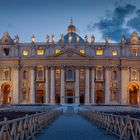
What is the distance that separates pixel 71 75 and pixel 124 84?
52.1 feet

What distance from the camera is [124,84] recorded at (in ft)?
317

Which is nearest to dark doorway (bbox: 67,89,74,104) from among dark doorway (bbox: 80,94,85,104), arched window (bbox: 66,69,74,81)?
dark doorway (bbox: 80,94,85,104)

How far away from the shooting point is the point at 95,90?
97625 mm

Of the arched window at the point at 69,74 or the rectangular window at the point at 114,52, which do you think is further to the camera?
the rectangular window at the point at 114,52

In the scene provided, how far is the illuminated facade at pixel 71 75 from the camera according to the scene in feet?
317

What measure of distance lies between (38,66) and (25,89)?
310 inches

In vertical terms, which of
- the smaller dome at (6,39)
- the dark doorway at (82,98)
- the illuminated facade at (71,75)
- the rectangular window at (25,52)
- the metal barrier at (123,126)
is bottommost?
the dark doorway at (82,98)

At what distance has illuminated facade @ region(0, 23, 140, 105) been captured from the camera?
96500 millimetres

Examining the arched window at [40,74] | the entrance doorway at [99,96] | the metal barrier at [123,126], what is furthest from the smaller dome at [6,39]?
the metal barrier at [123,126]

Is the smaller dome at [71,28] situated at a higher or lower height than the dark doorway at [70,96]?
higher

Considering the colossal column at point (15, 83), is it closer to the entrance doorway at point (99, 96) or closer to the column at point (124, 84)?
the entrance doorway at point (99, 96)

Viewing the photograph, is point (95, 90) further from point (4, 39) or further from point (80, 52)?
point (4, 39)

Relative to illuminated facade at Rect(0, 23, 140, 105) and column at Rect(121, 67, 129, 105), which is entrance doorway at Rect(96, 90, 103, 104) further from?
column at Rect(121, 67, 129, 105)

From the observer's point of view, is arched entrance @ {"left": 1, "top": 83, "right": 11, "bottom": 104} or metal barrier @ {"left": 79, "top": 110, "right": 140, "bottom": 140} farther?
arched entrance @ {"left": 1, "top": 83, "right": 11, "bottom": 104}
